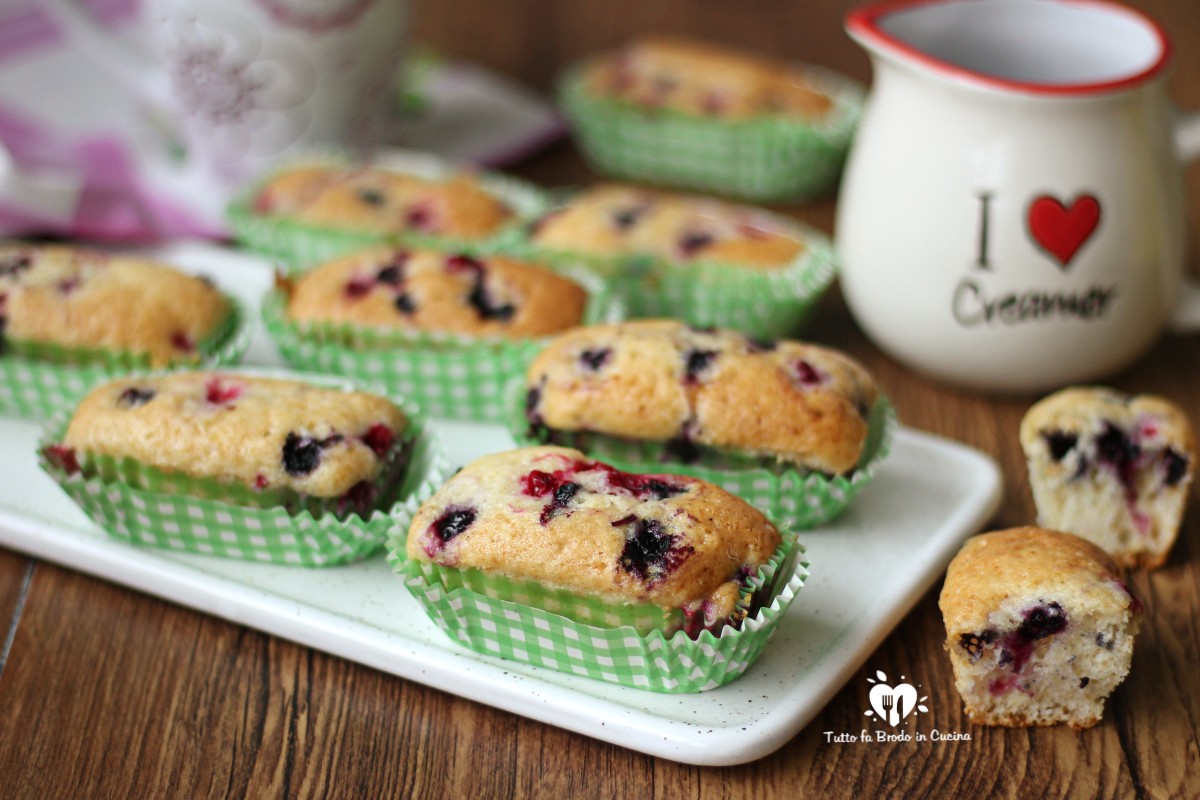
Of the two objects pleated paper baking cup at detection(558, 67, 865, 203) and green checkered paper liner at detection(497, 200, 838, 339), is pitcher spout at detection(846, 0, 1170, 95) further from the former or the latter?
pleated paper baking cup at detection(558, 67, 865, 203)

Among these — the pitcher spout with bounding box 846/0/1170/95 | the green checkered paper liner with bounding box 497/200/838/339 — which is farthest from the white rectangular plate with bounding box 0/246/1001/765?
the pitcher spout with bounding box 846/0/1170/95

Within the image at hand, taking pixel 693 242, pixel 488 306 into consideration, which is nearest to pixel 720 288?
pixel 693 242

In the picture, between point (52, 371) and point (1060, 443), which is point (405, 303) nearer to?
point (52, 371)

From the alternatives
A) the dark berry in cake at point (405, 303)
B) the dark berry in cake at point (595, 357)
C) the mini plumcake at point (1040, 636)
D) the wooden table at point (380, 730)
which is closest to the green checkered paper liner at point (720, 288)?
the dark berry in cake at point (405, 303)

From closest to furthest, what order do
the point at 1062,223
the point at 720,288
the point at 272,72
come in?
1. the point at 1062,223
2. the point at 720,288
3. the point at 272,72

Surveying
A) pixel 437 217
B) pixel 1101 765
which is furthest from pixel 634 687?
pixel 437 217

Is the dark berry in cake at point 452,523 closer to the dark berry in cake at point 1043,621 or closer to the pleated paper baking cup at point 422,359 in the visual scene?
the pleated paper baking cup at point 422,359

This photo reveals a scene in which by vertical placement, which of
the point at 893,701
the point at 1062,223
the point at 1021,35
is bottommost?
the point at 893,701
